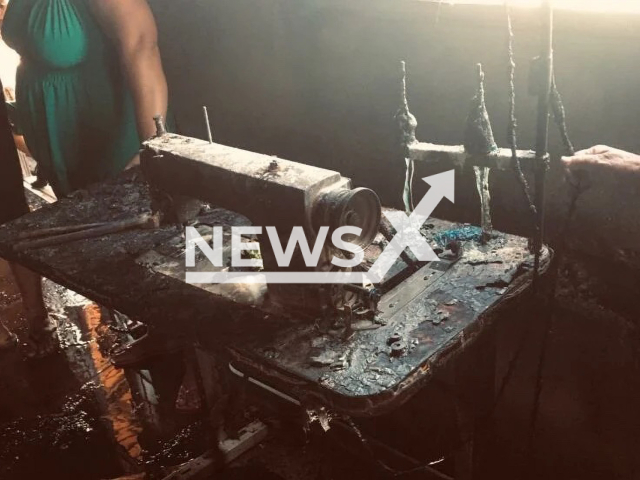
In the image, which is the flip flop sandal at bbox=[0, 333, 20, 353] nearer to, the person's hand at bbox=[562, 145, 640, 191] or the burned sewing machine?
the burned sewing machine

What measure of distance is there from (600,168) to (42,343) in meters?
2.98

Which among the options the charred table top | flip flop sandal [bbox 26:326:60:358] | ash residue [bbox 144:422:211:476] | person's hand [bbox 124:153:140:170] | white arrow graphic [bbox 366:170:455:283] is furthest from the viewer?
flip flop sandal [bbox 26:326:60:358]

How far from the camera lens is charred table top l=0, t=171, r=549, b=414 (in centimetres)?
149

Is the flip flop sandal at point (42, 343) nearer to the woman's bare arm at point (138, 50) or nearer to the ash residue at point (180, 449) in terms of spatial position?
the ash residue at point (180, 449)

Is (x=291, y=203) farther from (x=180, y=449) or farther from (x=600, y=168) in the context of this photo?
(x=180, y=449)

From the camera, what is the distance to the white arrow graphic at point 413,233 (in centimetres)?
187

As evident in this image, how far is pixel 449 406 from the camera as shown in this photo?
2.57 metres

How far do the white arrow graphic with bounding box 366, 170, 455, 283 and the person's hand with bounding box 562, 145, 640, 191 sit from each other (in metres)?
0.48

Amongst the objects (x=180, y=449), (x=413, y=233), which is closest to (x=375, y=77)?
(x=413, y=233)

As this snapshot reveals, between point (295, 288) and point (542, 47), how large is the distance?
2.80 feet

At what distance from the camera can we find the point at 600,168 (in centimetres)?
163

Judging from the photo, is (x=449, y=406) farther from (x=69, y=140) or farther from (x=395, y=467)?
(x=69, y=140)

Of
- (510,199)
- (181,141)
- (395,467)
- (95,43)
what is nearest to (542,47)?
(510,199)

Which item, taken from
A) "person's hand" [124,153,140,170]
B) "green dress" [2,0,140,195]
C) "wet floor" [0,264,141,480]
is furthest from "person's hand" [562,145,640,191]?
"wet floor" [0,264,141,480]
